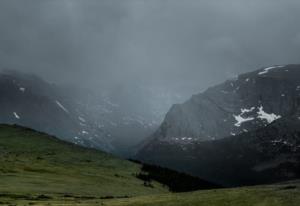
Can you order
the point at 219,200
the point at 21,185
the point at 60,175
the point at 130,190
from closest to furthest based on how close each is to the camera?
the point at 219,200 < the point at 21,185 < the point at 130,190 < the point at 60,175

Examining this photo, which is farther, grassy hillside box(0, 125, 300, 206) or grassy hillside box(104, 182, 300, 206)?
grassy hillside box(0, 125, 300, 206)

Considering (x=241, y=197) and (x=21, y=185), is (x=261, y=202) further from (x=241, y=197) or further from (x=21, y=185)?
(x=21, y=185)

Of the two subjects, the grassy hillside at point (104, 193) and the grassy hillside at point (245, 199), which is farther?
the grassy hillside at point (104, 193)

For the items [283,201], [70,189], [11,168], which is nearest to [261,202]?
[283,201]

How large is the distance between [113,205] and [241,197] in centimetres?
2060

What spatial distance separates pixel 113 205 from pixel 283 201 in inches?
1080

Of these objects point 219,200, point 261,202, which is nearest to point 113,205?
point 219,200

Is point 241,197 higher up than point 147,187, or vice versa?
point 147,187

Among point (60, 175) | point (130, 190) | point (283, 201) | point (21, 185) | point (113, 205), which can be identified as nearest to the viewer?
point (283, 201)

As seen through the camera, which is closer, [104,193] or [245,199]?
[245,199]

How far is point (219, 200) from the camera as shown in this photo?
221 ft

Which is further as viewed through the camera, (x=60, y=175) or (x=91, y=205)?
(x=60, y=175)

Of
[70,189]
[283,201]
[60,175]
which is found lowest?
[283,201]

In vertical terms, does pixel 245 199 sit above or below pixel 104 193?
below
